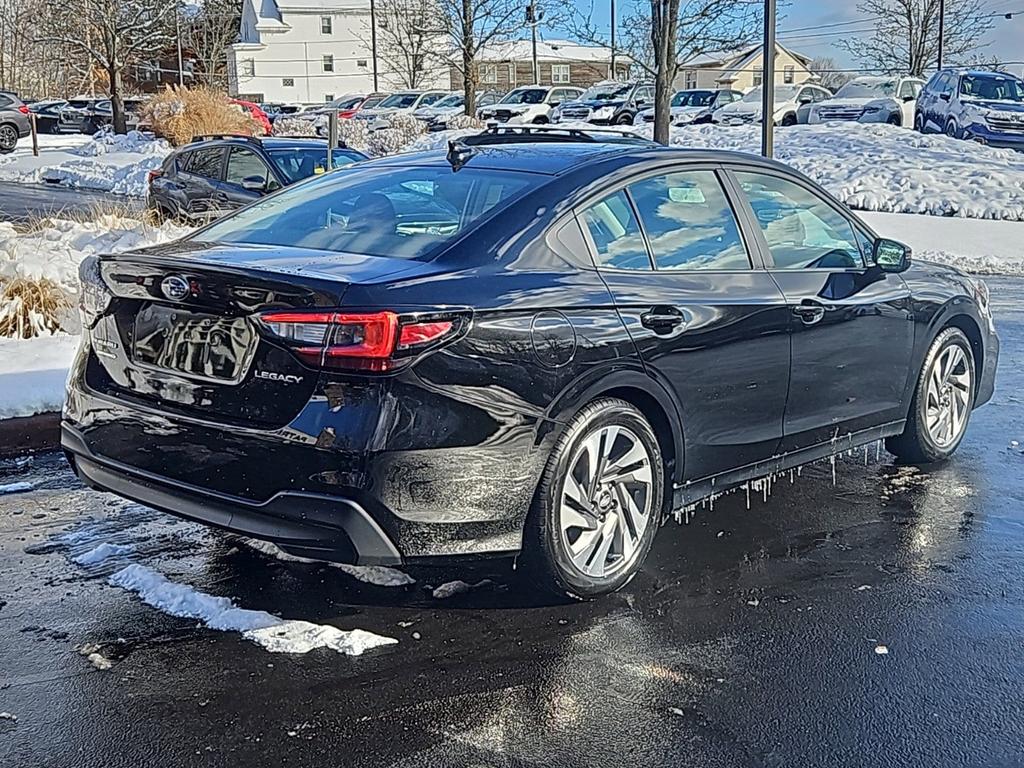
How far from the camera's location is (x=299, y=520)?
3.57 meters

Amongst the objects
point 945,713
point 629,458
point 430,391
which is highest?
point 430,391

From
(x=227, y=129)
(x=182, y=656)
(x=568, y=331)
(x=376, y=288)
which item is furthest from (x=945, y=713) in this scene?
(x=227, y=129)

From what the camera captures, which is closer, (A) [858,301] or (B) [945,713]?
(B) [945,713]

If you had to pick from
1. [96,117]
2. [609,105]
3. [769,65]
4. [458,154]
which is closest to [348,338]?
[458,154]

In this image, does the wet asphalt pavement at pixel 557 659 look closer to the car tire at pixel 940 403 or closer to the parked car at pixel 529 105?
the car tire at pixel 940 403

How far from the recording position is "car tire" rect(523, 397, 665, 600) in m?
3.93

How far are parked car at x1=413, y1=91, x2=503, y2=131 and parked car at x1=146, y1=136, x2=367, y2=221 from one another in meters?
21.3

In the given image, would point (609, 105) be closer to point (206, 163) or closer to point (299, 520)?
point (206, 163)

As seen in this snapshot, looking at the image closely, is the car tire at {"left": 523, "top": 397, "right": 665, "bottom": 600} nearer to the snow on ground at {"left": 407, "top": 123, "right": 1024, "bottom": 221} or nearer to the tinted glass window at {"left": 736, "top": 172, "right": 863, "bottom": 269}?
the tinted glass window at {"left": 736, "top": 172, "right": 863, "bottom": 269}

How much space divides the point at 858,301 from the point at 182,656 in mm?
3330

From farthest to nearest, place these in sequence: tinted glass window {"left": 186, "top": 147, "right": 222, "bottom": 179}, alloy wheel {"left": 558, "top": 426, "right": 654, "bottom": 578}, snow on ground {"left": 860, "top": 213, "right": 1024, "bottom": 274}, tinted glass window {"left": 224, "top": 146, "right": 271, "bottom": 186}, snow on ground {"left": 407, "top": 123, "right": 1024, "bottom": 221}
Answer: snow on ground {"left": 407, "top": 123, "right": 1024, "bottom": 221} → tinted glass window {"left": 186, "top": 147, "right": 222, "bottom": 179} → tinted glass window {"left": 224, "top": 146, "right": 271, "bottom": 186} → snow on ground {"left": 860, "top": 213, "right": 1024, "bottom": 274} → alloy wheel {"left": 558, "top": 426, "right": 654, "bottom": 578}

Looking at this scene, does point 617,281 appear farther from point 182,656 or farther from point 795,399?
point 182,656

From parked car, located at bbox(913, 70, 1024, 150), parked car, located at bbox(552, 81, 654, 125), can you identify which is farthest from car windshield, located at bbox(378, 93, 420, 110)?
parked car, located at bbox(913, 70, 1024, 150)

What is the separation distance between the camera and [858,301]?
5.22 m
